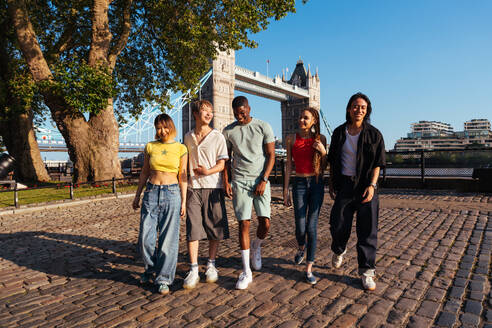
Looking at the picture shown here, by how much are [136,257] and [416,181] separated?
9.24 metres

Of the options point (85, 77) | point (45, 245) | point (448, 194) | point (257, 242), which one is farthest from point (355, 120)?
point (85, 77)

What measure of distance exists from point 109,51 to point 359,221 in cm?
1433

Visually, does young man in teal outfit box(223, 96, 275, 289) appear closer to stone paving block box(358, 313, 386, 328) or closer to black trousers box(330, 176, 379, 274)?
black trousers box(330, 176, 379, 274)

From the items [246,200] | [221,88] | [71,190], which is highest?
[221,88]

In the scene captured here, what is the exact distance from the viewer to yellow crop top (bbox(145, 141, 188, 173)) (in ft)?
9.62

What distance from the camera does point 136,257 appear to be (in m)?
3.94

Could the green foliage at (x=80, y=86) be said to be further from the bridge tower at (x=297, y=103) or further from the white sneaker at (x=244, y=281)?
the bridge tower at (x=297, y=103)

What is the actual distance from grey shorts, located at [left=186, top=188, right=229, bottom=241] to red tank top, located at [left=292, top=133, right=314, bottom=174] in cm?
83

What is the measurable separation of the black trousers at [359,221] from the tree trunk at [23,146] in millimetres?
15451

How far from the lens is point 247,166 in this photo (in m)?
3.02

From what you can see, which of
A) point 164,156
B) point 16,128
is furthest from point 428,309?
point 16,128

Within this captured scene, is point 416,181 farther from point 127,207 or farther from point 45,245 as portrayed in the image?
point 45,245

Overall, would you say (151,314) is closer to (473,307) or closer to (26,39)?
(473,307)

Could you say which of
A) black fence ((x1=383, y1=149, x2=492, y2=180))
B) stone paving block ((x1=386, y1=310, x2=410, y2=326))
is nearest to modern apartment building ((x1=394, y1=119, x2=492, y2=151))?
black fence ((x1=383, y1=149, x2=492, y2=180))
